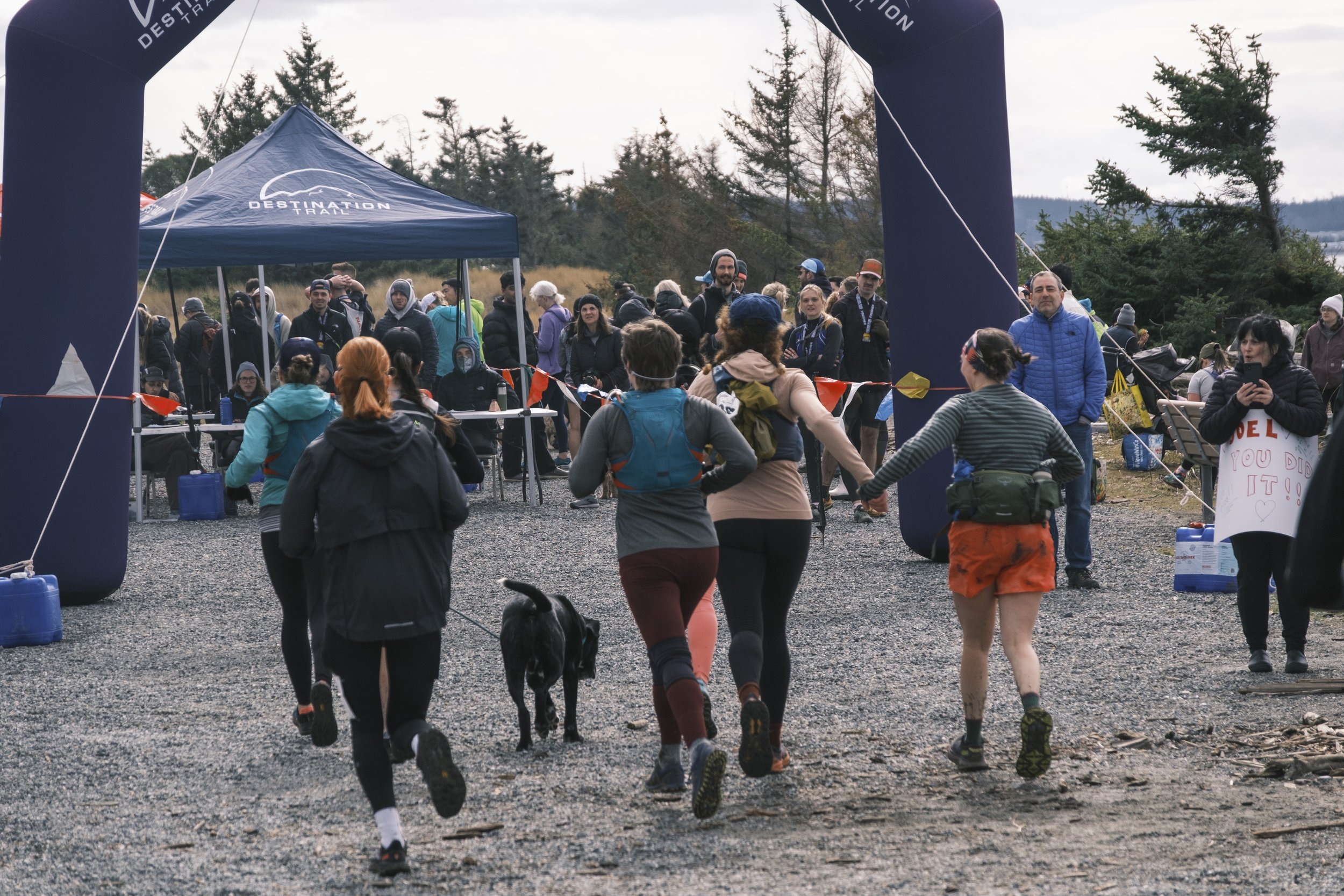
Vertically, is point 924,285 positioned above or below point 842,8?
below

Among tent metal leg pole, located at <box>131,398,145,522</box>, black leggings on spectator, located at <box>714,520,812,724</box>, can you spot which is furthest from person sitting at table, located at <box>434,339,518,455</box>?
black leggings on spectator, located at <box>714,520,812,724</box>

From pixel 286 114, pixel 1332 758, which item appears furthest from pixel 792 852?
pixel 286 114

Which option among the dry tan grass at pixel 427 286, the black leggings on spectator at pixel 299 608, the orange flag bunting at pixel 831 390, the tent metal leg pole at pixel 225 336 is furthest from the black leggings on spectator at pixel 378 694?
the dry tan grass at pixel 427 286

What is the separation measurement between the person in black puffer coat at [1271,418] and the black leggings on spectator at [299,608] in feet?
13.5

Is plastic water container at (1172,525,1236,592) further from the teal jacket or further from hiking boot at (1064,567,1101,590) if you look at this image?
the teal jacket

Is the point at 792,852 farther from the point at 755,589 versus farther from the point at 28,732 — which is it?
the point at 28,732

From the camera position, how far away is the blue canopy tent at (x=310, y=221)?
13.1 m

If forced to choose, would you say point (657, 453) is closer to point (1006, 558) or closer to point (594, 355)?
point (1006, 558)

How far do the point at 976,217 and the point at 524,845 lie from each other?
19.6ft

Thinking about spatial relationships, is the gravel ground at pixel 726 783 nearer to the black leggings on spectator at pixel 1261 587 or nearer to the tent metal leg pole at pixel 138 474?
the black leggings on spectator at pixel 1261 587

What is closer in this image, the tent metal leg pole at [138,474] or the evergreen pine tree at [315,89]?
the tent metal leg pole at [138,474]

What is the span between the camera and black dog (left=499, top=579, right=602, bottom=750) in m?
5.48

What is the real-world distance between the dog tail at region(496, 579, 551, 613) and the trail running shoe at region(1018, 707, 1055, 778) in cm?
186

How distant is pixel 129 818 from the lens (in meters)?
4.90
